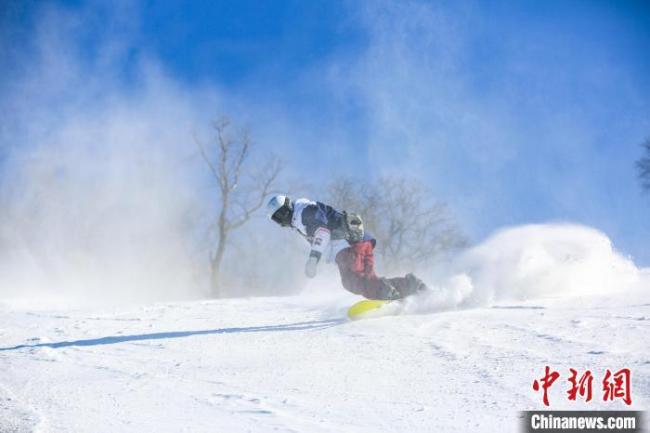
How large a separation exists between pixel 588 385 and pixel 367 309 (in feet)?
12.0

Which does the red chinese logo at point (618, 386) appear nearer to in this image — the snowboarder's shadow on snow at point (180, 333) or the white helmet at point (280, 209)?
the snowboarder's shadow on snow at point (180, 333)

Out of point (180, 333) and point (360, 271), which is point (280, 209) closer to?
point (360, 271)

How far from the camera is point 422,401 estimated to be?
9.50 ft

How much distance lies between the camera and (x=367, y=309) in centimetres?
643

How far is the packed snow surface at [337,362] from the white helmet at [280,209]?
140 centimetres

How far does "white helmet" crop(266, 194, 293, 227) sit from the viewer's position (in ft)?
23.5

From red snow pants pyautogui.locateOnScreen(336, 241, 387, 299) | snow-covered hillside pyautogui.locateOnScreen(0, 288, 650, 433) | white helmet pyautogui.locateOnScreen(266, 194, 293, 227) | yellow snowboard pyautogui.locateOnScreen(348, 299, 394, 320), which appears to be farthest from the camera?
white helmet pyautogui.locateOnScreen(266, 194, 293, 227)

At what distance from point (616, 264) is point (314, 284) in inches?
293

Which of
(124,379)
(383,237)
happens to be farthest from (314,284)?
(383,237)

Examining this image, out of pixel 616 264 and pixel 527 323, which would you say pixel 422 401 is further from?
pixel 616 264

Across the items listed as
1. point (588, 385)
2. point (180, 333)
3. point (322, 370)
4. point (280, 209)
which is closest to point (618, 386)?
point (588, 385)

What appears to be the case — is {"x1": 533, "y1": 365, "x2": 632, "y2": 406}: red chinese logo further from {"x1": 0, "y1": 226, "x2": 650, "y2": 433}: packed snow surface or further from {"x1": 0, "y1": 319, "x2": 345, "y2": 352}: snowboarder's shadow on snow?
{"x1": 0, "y1": 319, "x2": 345, "y2": 352}: snowboarder's shadow on snow

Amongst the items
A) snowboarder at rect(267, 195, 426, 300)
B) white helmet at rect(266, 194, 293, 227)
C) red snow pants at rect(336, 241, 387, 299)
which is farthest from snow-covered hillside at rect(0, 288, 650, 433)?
white helmet at rect(266, 194, 293, 227)

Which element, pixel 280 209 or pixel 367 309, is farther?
pixel 280 209
